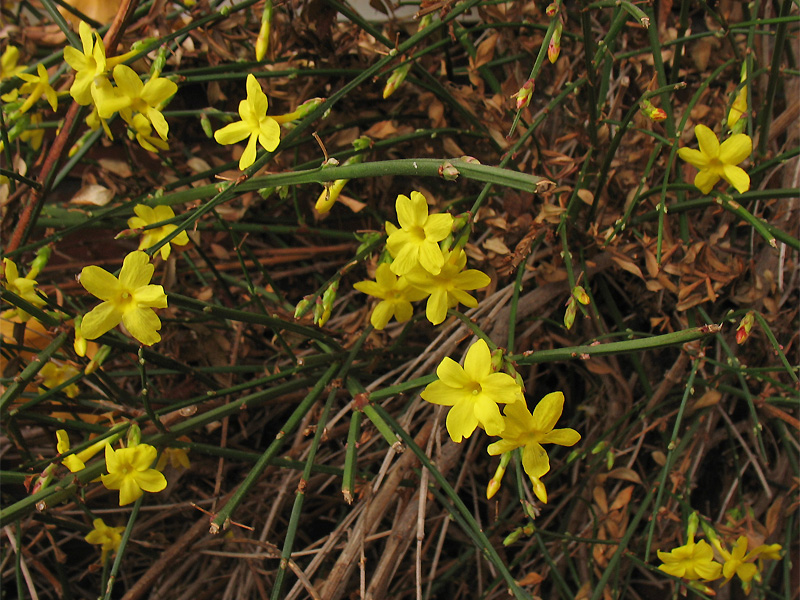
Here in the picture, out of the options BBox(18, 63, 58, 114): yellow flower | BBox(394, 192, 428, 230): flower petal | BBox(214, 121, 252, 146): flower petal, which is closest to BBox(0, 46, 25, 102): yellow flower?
BBox(18, 63, 58, 114): yellow flower

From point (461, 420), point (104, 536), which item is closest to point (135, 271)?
point (461, 420)

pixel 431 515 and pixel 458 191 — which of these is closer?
pixel 431 515

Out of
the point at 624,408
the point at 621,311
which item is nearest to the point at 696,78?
the point at 621,311

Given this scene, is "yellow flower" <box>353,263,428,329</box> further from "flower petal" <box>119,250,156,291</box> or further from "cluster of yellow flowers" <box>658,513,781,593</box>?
"cluster of yellow flowers" <box>658,513,781,593</box>

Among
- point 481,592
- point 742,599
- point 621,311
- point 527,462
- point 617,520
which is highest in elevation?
point 527,462

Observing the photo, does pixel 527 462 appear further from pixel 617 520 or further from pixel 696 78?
pixel 696 78

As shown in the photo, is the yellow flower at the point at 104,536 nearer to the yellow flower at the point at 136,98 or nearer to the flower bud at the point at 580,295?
the yellow flower at the point at 136,98

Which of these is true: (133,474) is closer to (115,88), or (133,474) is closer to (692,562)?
(115,88)
